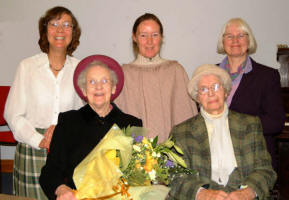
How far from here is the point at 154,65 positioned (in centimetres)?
276

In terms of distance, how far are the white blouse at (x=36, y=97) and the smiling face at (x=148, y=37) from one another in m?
0.61

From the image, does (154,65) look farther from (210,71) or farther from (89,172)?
(89,172)

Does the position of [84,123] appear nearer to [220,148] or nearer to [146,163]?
[146,163]

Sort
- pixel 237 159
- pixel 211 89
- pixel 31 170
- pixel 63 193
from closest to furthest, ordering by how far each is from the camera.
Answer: pixel 63 193, pixel 237 159, pixel 211 89, pixel 31 170

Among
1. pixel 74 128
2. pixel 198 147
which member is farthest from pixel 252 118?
pixel 74 128

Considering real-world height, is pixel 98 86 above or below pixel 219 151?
above

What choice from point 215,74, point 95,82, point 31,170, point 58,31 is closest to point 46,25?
point 58,31

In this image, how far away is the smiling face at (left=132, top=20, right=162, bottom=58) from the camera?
264cm

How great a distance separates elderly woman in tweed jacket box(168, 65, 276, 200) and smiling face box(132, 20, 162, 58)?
0.51m

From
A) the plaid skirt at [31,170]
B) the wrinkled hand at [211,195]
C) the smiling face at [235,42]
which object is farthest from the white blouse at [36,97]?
the smiling face at [235,42]

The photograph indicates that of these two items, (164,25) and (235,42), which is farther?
(164,25)

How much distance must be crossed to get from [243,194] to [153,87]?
44.2 inches

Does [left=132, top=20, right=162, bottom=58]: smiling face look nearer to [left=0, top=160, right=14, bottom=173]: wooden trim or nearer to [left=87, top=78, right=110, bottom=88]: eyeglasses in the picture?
[left=87, top=78, right=110, bottom=88]: eyeglasses

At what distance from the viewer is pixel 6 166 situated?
486 cm
